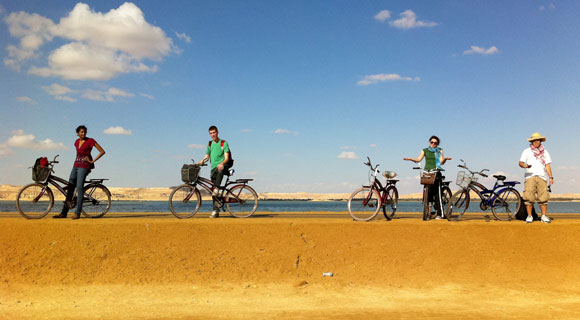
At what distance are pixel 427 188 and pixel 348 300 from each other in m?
5.02

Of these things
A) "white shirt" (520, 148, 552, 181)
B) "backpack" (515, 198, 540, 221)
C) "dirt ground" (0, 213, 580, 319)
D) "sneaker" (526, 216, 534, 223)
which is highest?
"white shirt" (520, 148, 552, 181)

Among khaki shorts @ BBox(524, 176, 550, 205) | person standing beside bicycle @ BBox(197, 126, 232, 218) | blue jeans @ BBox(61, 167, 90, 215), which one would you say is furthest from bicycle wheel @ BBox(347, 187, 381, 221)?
blue jeans @ BBox(61, 167, 90, 215)

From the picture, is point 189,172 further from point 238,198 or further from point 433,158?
point 433,158

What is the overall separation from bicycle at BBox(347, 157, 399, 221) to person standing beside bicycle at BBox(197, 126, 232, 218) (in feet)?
11.5

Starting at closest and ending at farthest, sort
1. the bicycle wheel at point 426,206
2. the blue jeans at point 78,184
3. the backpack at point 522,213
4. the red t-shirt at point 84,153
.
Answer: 1. the blue jeans at point 78,184
2. the red t-shirt at point 84,153
3. the bicycle wheel at point 426,206
4. the backpack at point 522,213

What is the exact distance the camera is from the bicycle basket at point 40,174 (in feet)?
35.5

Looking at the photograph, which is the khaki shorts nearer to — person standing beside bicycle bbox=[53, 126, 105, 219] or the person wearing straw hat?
the person wearing straw hat

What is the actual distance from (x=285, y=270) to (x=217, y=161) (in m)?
4.32

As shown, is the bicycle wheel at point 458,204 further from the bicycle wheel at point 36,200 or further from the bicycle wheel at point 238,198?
the bicycle wheel at point 36,200

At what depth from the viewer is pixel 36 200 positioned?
1085 centimetres

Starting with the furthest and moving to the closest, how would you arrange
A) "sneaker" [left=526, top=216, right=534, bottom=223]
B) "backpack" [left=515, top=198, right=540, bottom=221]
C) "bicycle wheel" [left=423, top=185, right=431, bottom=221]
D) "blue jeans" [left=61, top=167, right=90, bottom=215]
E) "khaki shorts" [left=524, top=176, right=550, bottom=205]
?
1. "backpack" [left=515, top=198, right=540, bottom=221]
2. "bicycle wheel" [left=423, top=185, right=431, bottom=221]
3. "khaki shorts" [left=524, top=176, right=550, bottom=205]
4. "sneaker" [left=526, top=216, right=534, bottom=223]
5. "blue jeans" [left=61, top=167, right=90, bottom=215]

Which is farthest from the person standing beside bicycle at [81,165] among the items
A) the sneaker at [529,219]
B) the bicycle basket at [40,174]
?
the sneaker at [529,219]

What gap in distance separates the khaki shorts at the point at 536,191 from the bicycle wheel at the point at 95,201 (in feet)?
37.2

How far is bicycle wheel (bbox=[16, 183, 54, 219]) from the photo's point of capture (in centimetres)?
1073
